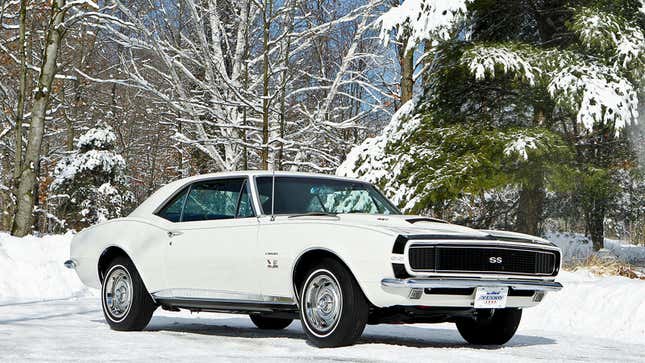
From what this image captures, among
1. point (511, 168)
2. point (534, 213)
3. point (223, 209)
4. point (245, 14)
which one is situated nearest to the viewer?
point (223, 209)

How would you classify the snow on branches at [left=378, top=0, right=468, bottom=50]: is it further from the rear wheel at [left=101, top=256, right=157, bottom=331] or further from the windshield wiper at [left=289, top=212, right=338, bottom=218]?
the windshield wiper at [left=289, top=212, right=338, bottom=218]

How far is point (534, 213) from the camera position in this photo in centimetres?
1758

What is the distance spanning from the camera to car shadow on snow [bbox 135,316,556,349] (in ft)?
28.0

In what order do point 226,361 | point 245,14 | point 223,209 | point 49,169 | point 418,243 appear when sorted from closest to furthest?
point 226,361, point 418,243, point 223,209, point 245,14, point 49,169

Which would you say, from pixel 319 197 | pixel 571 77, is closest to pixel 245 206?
pixel 319 197

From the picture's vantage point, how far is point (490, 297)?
7367 millimetres

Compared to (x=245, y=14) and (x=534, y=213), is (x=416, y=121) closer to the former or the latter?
(x=534, y=213)

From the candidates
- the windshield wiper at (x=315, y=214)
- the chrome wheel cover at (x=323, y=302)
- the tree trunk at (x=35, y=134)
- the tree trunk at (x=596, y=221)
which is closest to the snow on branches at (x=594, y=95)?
the tree trunk at (x=596, y=221)

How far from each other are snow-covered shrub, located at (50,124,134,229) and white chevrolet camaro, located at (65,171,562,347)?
28.6 metres

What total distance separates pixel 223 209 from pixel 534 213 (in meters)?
10.1

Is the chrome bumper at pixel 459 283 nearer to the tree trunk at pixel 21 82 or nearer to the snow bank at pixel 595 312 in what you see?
the snow bank at pixel 595 312

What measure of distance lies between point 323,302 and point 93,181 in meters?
32.6

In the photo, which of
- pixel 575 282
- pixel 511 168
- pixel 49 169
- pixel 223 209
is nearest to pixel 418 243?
pixel 223 209

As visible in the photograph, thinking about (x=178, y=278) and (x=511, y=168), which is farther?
(x=511, y=168)
